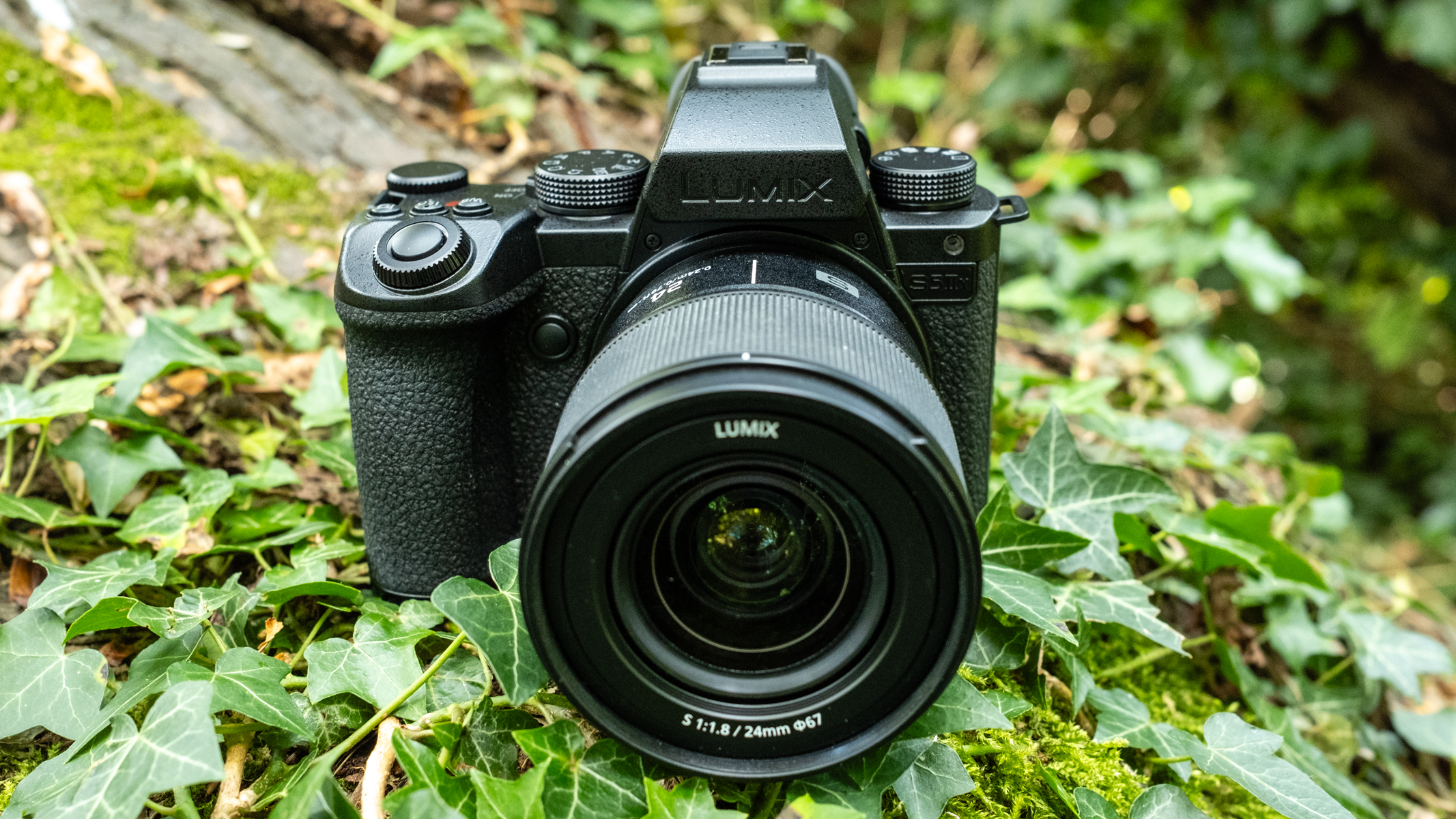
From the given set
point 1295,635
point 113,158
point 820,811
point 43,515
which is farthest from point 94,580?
point 1295,635

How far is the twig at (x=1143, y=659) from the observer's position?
1080mm

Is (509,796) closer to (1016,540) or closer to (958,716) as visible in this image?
(958,716)

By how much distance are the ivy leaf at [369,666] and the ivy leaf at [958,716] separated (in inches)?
17.6

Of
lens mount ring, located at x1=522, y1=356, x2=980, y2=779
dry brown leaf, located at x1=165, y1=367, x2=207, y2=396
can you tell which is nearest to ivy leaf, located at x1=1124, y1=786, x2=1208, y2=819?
lens mount ring, located at x1=522, y1=356, x2=980, y2=779

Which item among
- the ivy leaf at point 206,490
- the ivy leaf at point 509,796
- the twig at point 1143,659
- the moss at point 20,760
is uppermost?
the ivy leaf at point 206,490

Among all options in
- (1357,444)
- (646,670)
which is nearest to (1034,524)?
(646,670)

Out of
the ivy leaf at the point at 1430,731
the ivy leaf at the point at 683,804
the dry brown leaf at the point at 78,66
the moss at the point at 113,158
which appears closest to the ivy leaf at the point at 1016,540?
the ivy leaf at the point at 683,804

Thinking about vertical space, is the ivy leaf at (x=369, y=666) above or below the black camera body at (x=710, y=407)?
below

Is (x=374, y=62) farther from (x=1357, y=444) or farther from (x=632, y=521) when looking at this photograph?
(x=1357, y=444)

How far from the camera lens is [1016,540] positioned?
101 cm

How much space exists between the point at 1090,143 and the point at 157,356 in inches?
118

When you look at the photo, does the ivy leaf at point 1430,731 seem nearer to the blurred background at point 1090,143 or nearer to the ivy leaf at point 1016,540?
the blurred background at point 1090,143

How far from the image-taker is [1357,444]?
3158 mm

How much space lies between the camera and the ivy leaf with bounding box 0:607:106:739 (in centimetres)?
83
